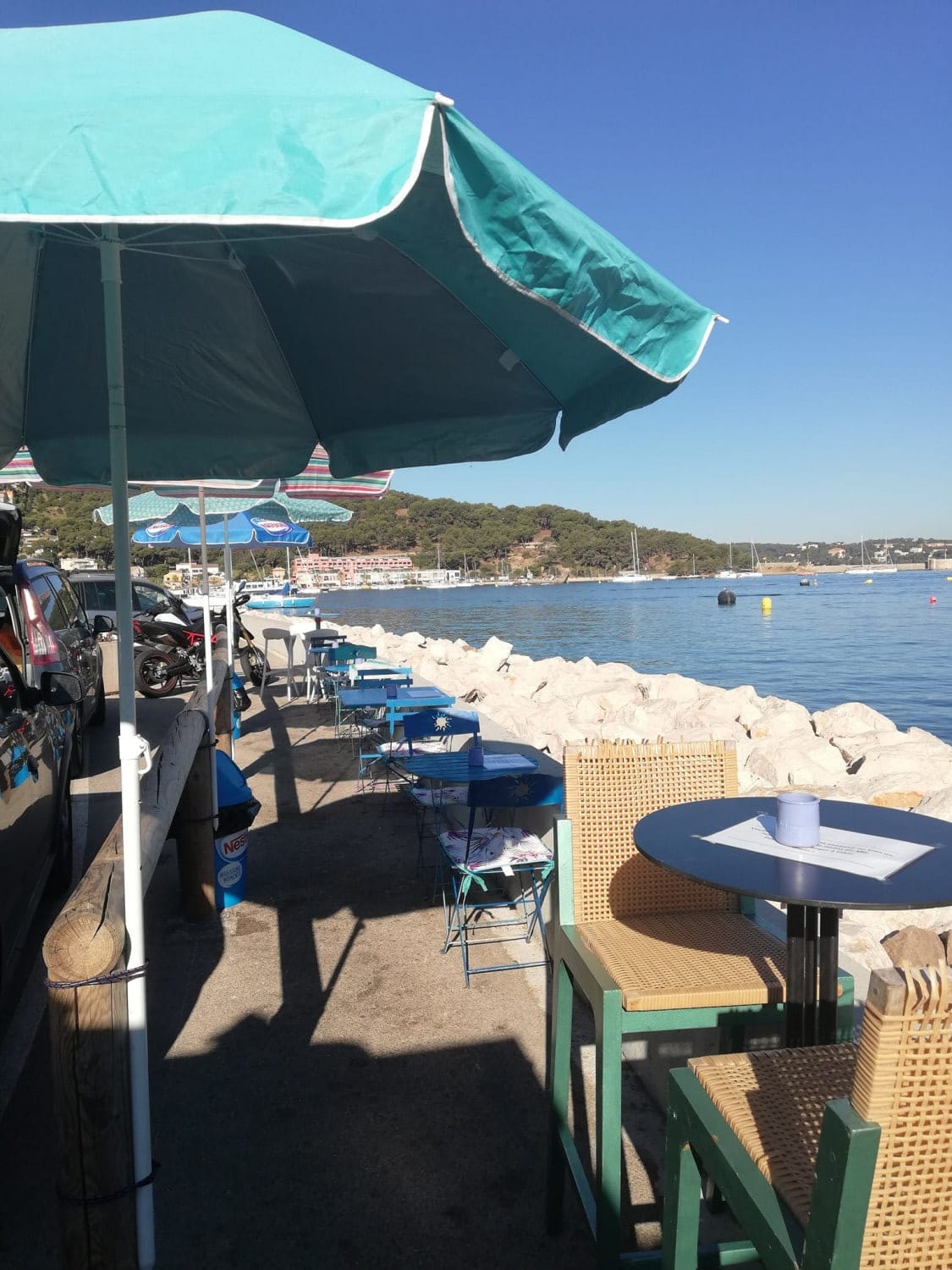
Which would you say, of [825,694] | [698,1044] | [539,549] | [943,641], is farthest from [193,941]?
[539,549]

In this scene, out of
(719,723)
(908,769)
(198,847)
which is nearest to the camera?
(198,847)

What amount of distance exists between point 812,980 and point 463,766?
2644mm

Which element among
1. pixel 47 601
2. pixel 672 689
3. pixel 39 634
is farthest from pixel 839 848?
pixel 672 689

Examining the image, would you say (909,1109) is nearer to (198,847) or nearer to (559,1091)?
(559,1091)

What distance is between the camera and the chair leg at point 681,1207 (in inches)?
67.2

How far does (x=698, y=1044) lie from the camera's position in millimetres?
2939

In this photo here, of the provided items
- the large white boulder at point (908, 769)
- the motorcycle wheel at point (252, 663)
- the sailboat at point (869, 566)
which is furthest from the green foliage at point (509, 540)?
the large white boulder at point (908, 769)

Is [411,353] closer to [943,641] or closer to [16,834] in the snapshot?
[16,834]

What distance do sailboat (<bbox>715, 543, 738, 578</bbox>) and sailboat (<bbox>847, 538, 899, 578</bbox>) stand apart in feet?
78.0

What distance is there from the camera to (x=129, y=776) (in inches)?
88.7

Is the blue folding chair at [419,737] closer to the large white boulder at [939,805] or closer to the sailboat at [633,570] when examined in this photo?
the large white boulder at [939,805]

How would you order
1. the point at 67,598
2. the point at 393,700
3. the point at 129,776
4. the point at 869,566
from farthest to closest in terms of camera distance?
1. the point at 869,566
2. the point at 67,598
3. the point at 393,700
4. the point at 129,776

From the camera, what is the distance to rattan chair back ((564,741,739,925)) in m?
2.70

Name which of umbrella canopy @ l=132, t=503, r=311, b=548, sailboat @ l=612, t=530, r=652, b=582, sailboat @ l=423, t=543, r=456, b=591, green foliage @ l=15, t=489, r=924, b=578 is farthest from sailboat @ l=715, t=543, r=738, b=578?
umbrella canopy @ l=132, t=503, r=311, b=548
